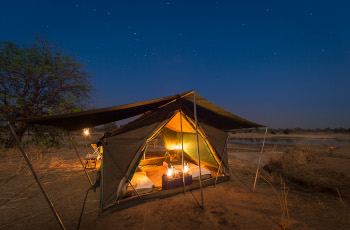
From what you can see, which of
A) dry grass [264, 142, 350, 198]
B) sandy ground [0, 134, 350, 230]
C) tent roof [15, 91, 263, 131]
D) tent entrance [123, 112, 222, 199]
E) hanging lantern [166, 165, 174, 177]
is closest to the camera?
sandy ground [0, 134, 350, 230]

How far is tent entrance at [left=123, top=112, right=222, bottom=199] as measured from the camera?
393 centimetres

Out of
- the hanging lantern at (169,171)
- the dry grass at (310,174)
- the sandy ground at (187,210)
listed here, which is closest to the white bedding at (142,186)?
the sandy ground at (187,210)

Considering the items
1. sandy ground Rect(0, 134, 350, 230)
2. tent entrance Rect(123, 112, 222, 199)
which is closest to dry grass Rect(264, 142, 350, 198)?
sandy ground Rect(0, 134, 350, 230)

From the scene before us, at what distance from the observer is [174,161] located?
7703 millimetres

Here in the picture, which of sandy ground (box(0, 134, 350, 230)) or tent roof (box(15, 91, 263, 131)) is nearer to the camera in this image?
sandy ground (box(0, 134, 350, 230))

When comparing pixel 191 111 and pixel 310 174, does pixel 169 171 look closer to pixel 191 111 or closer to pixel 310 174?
pixel 191 111

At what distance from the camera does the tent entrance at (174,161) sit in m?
3.93

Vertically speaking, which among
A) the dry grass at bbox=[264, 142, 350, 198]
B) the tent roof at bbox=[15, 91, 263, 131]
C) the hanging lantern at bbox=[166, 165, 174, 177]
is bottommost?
the dry grass at bbox=[264, 142, 350, 198]

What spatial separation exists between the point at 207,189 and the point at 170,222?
189cm

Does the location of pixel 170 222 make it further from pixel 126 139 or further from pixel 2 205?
pixel 2 205

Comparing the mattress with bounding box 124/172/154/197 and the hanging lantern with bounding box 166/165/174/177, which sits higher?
the hanging lantern with bounding box 166/165/174/177

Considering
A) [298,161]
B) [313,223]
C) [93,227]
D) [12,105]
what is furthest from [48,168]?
[298,161]

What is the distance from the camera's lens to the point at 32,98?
802cm

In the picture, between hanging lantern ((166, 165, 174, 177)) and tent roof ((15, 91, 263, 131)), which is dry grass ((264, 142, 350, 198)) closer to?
tent roof ((15, 91, 263, 131))
